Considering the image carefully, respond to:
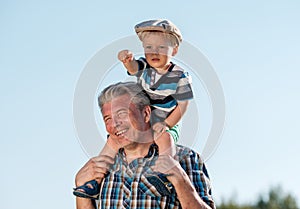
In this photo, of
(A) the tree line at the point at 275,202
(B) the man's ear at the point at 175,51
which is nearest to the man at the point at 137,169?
(B) the man's ear at the point at 175,51

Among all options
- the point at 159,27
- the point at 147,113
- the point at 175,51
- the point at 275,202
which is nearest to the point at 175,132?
the point at 147,113

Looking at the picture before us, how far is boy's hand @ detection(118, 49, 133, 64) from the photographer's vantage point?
5953 millimetres

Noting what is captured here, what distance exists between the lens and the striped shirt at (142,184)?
5.84 metres

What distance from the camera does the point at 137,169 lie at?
596 cm

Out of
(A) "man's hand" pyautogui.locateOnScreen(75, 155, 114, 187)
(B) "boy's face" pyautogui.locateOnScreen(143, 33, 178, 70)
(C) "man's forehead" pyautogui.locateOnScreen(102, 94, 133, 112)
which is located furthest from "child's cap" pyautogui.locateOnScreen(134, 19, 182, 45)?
(A) "man's hand" pyautogui.locateOnScreen(75, 155, 114, 187)

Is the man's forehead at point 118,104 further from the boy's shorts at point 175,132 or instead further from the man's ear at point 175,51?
the man's ear at point 175,51

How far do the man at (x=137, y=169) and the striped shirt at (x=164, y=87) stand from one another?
62 millimetres

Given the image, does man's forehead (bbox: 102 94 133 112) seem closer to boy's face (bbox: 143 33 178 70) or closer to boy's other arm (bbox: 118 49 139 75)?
boy's other arm (bbox: 118 49 139 75)

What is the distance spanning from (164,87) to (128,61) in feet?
0.98

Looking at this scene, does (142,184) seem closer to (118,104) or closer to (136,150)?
(136,150)

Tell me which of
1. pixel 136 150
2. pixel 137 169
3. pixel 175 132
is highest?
pixel 175 132

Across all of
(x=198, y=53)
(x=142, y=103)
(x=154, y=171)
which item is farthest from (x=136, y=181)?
(x=198, y=53)

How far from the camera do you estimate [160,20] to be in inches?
239

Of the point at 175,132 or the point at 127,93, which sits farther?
the point at 175,132
